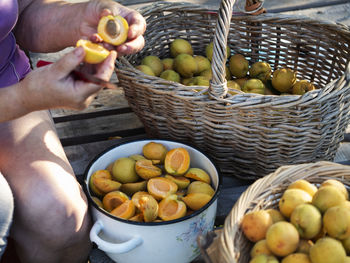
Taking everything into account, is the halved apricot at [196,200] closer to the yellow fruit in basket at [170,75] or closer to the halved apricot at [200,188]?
the halved apricot at [200,188]

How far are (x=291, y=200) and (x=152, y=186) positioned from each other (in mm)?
359

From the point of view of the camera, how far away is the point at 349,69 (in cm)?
108

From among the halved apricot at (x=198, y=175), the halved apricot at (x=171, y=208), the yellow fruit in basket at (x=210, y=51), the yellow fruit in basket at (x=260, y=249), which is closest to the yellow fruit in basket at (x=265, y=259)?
the yellow fruit in basket at (x=260, y=249)

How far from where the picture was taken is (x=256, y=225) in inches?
30.6

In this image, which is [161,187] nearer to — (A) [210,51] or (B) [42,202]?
(B) [42,202]

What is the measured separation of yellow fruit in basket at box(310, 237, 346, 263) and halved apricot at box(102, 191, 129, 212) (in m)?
0.46

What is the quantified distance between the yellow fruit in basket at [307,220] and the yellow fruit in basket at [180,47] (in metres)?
0.87

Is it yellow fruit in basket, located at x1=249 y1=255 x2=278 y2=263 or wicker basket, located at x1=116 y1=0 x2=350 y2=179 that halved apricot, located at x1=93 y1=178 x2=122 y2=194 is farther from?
yellow fruit in basket, located at x1=249 y1=255 x2=278 y2=263

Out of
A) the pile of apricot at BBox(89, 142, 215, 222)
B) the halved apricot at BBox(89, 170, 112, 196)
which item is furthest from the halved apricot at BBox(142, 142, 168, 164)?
the halved apricot at BBox(89, 170, 112, 196)

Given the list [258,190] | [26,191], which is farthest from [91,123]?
[258,190]

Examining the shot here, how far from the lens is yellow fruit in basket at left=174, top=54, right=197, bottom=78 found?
1.43 metres

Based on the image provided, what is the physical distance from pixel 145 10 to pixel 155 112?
17.2 inches

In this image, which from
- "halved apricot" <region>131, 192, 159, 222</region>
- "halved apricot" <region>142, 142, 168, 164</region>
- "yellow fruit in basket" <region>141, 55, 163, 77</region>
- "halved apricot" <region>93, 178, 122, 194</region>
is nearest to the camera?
"halved apricot" <region>131, 192, 159, 222</region>

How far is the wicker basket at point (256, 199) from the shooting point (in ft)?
2.43
